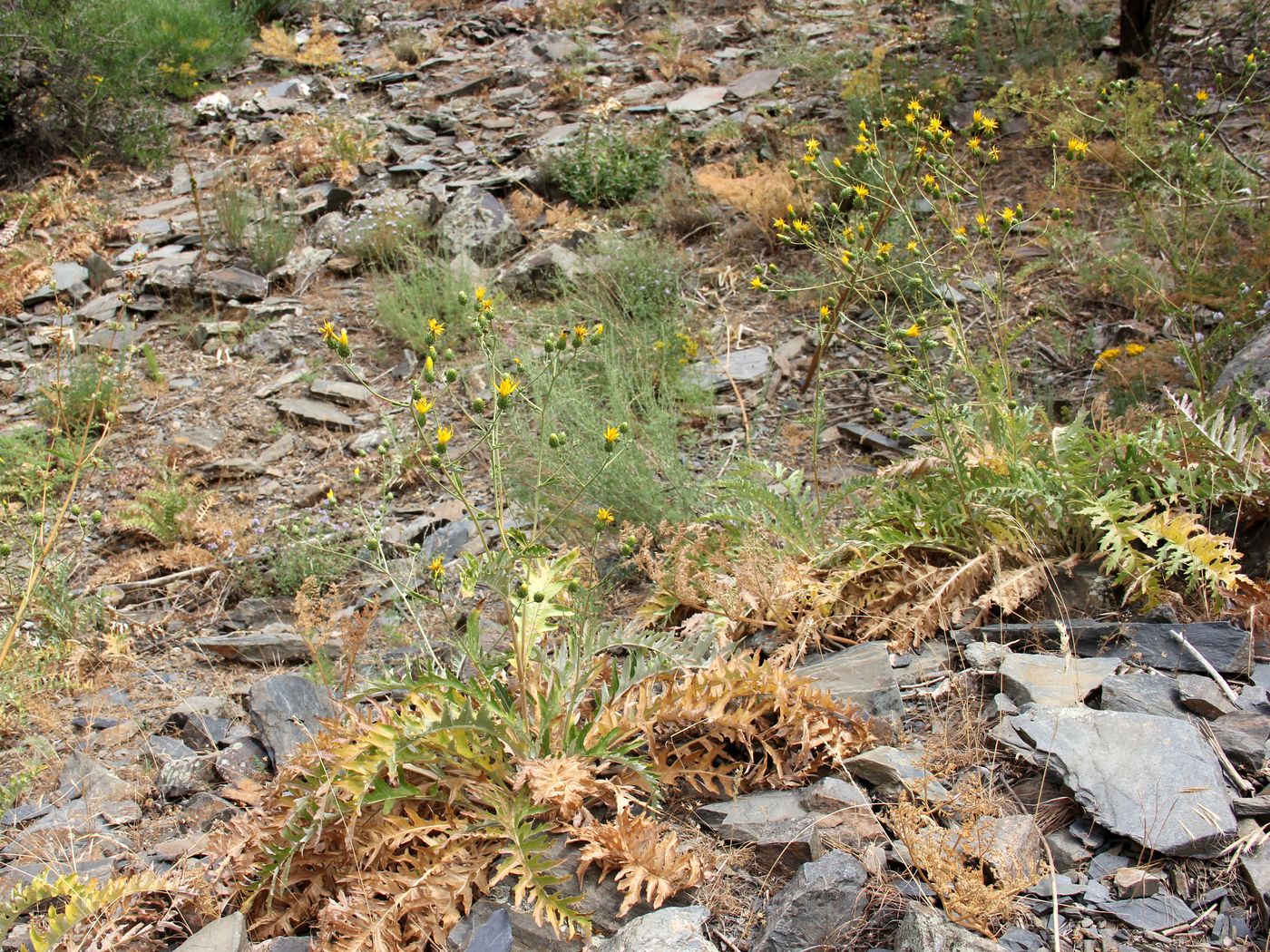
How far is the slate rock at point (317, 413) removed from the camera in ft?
17.0

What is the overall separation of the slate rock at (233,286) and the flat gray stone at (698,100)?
348cm

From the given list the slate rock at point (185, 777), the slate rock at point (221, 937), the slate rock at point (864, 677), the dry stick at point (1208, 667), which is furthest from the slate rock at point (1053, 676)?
the slate rock at point (185, 777)

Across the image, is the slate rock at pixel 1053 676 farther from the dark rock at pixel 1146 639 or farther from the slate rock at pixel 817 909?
the slate rock at pixel 817 909

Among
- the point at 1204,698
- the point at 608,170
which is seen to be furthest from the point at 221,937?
the point at 608,170

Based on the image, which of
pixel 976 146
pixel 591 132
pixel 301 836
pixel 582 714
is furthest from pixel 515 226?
pixel 301 836

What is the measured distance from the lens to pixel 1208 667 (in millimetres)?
2400

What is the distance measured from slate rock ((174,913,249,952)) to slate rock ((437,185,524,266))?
15.5 feet

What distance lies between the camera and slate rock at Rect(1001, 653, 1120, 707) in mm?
2410

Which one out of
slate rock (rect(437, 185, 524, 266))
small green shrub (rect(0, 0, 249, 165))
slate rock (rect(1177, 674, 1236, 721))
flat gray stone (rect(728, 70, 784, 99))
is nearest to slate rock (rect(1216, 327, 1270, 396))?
slate rock (rect(1177, 674, 1236, 721))

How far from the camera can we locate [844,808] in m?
2.17

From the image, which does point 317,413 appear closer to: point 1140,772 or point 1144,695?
point 1144,695

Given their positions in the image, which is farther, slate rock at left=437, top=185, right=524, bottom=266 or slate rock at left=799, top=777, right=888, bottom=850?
slate rock at left=437, top=185, right=524, bottom=266

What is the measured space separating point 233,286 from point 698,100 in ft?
12.9

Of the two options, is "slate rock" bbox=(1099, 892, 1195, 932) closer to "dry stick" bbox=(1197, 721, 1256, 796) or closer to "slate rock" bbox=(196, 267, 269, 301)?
"dry stick" bbox=(1197, 721, 1256, 796)
